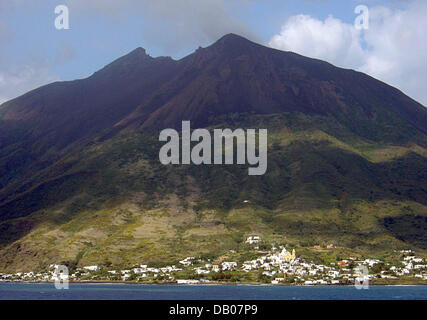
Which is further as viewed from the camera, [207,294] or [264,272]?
[264,272]

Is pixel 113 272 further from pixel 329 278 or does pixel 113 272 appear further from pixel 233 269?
pixel 329 278

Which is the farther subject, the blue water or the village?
the village

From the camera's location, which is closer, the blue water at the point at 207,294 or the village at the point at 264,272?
the blue water at the point at 207,294

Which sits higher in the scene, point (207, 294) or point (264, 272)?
point (207, 294)
